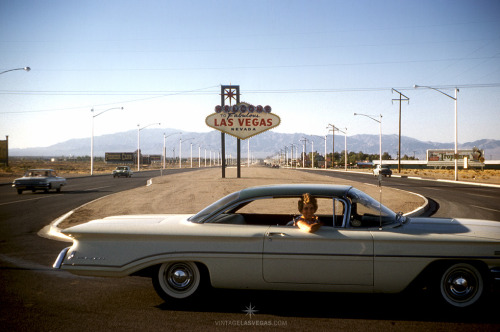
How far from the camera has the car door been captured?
4.55m

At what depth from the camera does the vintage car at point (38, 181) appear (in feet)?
77.5

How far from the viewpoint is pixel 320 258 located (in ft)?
15.1

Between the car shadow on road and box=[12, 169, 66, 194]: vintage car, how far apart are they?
21.7 m

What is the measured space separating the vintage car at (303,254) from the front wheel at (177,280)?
0.04ft

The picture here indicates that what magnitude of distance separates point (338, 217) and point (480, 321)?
178 cm

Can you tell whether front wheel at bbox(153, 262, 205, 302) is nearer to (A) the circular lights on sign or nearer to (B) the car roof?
(B) the car roof

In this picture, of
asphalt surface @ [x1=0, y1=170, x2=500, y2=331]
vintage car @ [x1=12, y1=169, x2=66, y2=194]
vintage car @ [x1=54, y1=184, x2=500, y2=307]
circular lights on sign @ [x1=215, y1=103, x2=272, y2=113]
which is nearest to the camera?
asphalt surface @ [x1=0, y1=170, x2=500, y2=331]

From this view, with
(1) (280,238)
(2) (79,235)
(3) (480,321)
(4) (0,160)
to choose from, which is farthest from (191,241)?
(4) (0,160)

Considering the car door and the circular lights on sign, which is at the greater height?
the circular lights on sign

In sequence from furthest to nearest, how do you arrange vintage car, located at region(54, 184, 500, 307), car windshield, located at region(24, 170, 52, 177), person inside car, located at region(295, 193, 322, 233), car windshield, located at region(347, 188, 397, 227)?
car windshield, located at region(24, 170, 52, 177), car windshield, located at region(347, 188, 397, 227), person inside car, located at region(295, 193, 322, 233), vintage car, located at region(54, 184, 500, 307)

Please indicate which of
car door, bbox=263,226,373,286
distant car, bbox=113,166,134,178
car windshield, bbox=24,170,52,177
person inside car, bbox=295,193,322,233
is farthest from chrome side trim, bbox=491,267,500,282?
distant car, bbox=113,166,134,178

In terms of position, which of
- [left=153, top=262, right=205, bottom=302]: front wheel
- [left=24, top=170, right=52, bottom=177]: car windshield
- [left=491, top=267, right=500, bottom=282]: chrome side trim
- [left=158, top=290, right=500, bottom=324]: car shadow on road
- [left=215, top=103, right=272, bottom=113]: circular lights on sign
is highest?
[left=215, top=103, right=272, bottom=113]: circular lights on sign

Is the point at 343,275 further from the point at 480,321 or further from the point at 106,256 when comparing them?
the point at 106,256

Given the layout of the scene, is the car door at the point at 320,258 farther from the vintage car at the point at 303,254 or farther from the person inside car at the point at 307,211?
the person inside car at the point at 307,211
